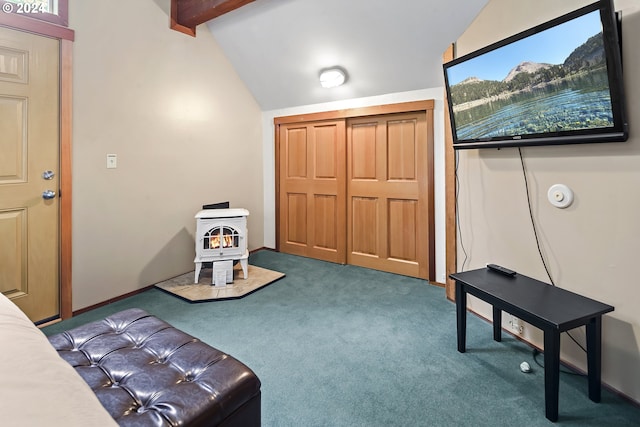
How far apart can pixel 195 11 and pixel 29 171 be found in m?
1.91

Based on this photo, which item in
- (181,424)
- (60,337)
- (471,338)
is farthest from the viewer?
(471,338)

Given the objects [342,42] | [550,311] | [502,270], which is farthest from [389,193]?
[550,311]

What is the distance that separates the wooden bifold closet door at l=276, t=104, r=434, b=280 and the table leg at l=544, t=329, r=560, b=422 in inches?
71.3

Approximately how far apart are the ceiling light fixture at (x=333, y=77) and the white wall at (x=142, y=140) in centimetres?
110

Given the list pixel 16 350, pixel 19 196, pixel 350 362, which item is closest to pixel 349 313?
pixel 350 362

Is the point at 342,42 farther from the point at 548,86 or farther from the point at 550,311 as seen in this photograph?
the point at 550,311

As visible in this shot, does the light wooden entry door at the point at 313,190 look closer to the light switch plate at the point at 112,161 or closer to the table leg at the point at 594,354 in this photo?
the light switch plate at the point at 112,161

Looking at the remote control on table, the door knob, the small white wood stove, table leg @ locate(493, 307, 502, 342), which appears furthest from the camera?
the small white wood stove

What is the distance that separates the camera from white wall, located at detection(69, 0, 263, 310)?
2.68 metres

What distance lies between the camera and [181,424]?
99 cm

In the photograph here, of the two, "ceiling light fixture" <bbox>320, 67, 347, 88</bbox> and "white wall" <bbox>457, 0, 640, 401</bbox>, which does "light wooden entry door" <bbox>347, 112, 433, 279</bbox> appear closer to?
"ceiling light fixture" <bbox>320, 67, 347, 88</bbox>

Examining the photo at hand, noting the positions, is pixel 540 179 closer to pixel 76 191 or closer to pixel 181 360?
pixel 181 360

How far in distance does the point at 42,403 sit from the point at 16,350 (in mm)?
248

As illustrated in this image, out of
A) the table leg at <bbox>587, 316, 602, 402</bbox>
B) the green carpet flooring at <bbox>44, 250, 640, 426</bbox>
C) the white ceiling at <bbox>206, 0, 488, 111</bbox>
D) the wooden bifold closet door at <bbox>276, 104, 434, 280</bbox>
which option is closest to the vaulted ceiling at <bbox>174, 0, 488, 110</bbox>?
the white ceiling at <bbox>206, 0, 488, 111</bbox>
